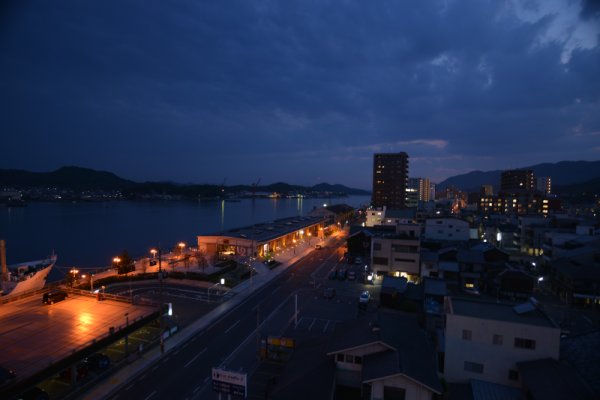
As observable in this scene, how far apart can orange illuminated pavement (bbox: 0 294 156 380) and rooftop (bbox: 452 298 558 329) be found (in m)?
16.9

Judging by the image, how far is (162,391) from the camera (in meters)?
13.6

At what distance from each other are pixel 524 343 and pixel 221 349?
1438 cm

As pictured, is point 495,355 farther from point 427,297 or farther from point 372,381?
point 427,297

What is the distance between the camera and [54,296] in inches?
787

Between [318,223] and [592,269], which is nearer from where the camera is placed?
[592,269]

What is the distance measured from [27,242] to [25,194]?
133m

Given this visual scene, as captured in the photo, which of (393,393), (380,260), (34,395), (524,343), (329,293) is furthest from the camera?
(380,260)

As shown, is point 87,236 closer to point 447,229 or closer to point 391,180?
point 447,229

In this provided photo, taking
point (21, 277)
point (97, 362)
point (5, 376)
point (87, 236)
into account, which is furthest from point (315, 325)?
point (87, 236)

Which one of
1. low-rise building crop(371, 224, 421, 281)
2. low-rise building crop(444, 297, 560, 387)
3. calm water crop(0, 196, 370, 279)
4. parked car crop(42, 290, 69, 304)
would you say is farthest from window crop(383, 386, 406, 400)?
calm water crop(0, 196, 370, 279)

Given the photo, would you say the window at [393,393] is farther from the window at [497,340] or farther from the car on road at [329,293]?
the car on road at [329,293]

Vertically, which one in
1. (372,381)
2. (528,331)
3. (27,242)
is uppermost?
(528,331)

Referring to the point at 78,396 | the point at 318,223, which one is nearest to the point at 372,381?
the point at 78,396

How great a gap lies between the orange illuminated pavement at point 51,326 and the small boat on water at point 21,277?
667 cm
